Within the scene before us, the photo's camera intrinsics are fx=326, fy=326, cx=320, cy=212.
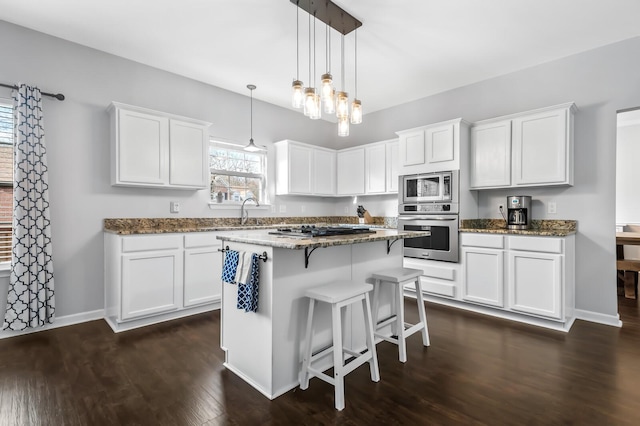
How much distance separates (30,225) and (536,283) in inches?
184

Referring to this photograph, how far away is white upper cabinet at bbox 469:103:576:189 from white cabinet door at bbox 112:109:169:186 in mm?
3535

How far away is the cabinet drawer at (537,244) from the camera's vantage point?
9.97ft

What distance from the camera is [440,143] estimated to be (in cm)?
391

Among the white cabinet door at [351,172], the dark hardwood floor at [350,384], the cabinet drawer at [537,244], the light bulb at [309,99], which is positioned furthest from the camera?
the white cabinet door at [351,172]

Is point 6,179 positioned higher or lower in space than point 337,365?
higher

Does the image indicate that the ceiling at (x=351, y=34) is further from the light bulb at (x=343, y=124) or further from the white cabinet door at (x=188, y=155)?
the light bulb at (x=343, y=124)

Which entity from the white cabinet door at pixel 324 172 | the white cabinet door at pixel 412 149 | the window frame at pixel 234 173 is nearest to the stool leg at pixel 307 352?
the window frame at pixel 234 173

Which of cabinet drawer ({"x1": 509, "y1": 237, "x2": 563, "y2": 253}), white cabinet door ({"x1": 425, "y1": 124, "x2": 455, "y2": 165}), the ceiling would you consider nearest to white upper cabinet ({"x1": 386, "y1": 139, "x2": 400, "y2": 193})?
white cabinet door ({"x1": 425, "y1": 124, "x2": 455, "y2": 165})

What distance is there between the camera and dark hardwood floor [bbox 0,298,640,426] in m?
1.76

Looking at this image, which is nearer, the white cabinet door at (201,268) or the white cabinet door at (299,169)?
the white cabinet door at (201,268)

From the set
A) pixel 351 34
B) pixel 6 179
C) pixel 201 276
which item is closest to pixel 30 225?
pixel 6 179

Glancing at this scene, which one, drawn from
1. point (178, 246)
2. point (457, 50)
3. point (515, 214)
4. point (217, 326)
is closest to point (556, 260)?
point (515, 214)

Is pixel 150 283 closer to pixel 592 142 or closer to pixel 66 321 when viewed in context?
pixel 66 321

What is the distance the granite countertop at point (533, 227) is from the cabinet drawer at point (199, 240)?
2.79m
